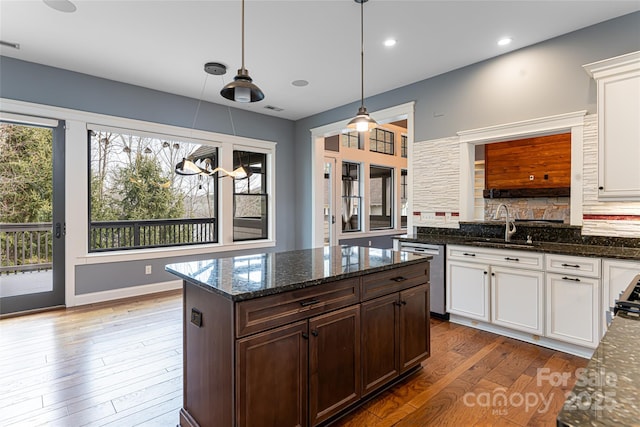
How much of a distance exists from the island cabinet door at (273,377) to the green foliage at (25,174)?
4010 millimetres

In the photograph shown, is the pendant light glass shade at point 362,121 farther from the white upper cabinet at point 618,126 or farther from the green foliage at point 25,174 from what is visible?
the green foliage at point 25,174

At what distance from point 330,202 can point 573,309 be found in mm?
4399

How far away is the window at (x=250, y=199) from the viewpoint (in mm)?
5727

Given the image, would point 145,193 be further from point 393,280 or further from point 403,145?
point 403,145

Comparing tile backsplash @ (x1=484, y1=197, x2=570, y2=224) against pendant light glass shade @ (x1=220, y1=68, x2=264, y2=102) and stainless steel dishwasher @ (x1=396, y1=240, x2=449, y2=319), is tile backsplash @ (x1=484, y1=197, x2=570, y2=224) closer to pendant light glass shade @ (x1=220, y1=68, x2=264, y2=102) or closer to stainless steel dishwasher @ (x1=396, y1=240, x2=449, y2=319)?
stainless steel dishwasher @ (x1=396, y1=240, x2=449, y2=319)

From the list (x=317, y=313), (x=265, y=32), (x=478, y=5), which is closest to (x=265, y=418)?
(x=317, y=313)

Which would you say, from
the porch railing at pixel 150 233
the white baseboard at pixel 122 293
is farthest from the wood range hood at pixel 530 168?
the white baseboard at pixel 122 293

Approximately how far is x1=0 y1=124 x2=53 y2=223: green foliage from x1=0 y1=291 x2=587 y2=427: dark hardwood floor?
1.29 metres

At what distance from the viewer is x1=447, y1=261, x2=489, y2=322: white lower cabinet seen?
3.33 m

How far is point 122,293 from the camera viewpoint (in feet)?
14.7

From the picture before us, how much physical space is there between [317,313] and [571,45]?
142 inches

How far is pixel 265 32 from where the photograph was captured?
10.5ft

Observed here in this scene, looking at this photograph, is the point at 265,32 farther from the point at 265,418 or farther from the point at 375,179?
the point at 375,179

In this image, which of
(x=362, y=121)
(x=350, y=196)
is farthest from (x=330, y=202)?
(x=362, y=121)
